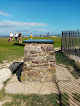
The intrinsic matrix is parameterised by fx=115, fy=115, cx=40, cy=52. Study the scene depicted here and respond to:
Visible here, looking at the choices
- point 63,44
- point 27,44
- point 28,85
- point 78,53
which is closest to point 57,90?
point 28,85

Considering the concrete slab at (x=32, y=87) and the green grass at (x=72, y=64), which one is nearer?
the concrete slab at (x=32, y=87)

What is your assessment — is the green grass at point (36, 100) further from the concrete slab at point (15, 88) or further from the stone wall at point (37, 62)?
the stone wall at point (37, 62)

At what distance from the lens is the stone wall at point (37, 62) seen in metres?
4.17

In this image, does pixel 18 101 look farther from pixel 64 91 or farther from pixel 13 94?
pixel 64 91

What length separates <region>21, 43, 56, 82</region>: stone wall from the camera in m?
4.17

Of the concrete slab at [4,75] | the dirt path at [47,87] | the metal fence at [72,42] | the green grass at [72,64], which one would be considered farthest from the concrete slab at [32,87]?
the metal fence at [72,42]

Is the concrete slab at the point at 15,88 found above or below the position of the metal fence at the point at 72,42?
below

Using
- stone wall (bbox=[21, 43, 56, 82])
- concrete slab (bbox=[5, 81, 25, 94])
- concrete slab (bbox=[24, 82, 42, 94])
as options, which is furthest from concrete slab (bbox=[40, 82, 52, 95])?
concrete slab (bbox=[5, 81, 25, 94])

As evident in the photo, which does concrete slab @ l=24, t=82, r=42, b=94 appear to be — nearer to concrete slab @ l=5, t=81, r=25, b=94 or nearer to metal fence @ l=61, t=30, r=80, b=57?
concrete slab @ l=5, t=81, r=25, b=94

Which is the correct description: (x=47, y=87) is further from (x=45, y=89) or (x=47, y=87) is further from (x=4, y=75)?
(x=4, y=75)

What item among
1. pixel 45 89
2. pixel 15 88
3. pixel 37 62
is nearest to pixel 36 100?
pixel 45 89

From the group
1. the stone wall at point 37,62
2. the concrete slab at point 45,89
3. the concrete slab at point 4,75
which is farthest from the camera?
the concrete slab at point 4,75

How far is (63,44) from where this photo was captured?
32.9 ft

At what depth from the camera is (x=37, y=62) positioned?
164 inches
